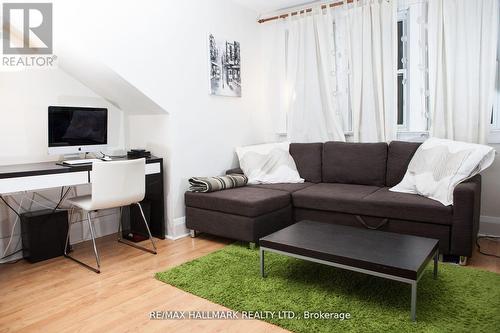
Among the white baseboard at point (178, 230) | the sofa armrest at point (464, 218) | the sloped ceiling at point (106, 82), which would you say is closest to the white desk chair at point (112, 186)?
the white baseboard at point (178, 230)

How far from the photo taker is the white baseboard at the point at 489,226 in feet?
10.7

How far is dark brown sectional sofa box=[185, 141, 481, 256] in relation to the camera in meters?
2.61

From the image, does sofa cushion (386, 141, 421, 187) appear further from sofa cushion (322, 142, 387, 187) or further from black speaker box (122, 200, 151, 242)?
black speaker box (122, 200, 151, 242)

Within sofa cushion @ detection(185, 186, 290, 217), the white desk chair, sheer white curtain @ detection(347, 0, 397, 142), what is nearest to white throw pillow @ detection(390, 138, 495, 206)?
sheer white curtain @ detection(347, 0, 397, 142)

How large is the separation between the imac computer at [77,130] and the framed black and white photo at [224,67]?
1124 mm

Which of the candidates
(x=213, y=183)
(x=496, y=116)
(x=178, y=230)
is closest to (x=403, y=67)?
(x=496, y=116)

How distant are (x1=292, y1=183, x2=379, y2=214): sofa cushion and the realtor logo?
242cm

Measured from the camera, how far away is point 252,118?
4.34 meters

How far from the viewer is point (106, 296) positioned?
229 centimetres

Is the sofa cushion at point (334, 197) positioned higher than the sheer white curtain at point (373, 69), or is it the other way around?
the sheer white curtain at point (373, 69)

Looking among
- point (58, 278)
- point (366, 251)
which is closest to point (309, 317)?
point (366, 251)

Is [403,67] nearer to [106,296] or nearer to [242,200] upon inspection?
[242,200]

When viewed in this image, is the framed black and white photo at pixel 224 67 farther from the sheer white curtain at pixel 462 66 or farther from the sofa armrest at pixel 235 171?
the sheer white curtain at pixel 462 66

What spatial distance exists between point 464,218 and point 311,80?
7.05 feet
